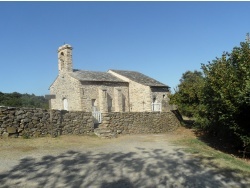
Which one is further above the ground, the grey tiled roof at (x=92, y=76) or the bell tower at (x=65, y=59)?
the bell tower at (x=65, y=59)

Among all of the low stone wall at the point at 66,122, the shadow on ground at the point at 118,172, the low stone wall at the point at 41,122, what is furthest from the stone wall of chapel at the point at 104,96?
the shadow on ground at the point at 118,172

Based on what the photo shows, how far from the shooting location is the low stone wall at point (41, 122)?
44.5 feet

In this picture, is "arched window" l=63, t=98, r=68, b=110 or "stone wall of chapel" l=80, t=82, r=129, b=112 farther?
"arched window" l=63, t=98, r=68, b=110

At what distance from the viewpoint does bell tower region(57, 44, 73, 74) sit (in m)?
28.1

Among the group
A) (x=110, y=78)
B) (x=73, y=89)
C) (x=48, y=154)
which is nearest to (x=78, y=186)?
(x=48, y=154)

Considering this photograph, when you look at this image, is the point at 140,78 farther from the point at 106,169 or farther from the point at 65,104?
the point at 106,169

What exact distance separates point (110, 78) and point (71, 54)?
177 inches

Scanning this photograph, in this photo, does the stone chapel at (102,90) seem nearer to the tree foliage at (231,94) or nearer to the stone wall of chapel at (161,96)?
the stone wall of chapel at (161,96)

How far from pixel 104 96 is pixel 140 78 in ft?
Answer: 19.8

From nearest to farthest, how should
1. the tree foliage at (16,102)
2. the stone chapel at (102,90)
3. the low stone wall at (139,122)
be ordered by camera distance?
the low stone wall at (139,122)
the stone chapel at (102,90)
the tree foliage at (16,102)

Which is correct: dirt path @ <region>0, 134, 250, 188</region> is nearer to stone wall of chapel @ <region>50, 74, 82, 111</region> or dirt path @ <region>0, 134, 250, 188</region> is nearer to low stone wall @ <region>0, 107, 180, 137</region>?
low stone wall @ <region>0, 107, 180, 137</region>

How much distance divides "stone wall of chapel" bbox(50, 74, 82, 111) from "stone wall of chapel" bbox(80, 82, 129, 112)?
556 mm

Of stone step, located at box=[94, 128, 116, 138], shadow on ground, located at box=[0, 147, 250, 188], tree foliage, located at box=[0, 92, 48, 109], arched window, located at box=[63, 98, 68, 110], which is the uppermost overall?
tree foliage, located at box=[0, 92, 48, 109]

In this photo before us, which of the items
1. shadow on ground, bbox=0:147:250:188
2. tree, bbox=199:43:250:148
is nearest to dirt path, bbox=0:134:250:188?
shadow on ground, bbox=0:147:250:188
